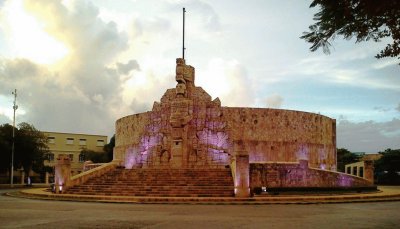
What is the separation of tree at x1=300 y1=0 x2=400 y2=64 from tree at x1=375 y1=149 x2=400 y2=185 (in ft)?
161

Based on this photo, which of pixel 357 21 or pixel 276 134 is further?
pixel 276 134

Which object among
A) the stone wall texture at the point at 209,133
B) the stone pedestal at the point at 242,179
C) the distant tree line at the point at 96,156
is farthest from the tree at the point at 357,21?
the distant tree line at the point at 96,156

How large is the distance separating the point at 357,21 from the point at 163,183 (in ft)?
66.5

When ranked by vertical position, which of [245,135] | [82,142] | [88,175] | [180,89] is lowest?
[88,175]

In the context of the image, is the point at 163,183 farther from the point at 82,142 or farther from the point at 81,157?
the point at 82,142

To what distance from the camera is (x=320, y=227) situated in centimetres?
1152

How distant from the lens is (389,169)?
55594 mm

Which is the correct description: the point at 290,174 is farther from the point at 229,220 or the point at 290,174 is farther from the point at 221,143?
the point at 229,220

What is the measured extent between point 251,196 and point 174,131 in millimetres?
9747

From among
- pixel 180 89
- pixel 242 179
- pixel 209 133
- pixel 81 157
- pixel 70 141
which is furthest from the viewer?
pixel 70 141

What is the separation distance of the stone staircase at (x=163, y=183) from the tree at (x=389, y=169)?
31.9 meters

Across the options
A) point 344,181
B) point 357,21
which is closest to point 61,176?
point 344,181

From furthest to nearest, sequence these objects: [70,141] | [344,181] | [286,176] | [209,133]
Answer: [70,141] < [209,133] < [344,181] < [286,176]

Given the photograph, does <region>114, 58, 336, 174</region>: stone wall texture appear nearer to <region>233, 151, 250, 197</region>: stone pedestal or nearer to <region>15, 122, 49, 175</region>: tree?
<region>233, 151, 250, 197</region>: stone pedestal
